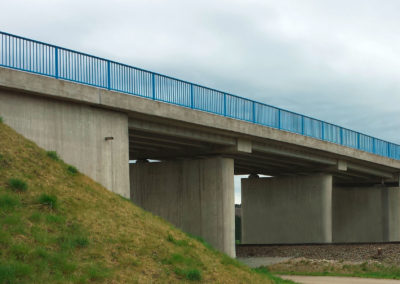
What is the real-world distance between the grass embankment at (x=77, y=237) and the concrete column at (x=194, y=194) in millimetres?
13264

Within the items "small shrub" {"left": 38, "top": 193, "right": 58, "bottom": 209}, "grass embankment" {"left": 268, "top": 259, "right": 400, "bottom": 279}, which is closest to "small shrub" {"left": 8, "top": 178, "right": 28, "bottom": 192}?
"small shrub" {"left": 38, "top": 193, "right": 58, "bottom": 209}

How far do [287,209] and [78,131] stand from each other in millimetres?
23256

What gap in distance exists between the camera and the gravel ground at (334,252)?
30.1 meters

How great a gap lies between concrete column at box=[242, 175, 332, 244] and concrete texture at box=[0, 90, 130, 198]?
20.3 meters

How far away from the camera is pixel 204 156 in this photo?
31.6 m

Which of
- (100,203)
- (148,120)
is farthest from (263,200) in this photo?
(100,203)

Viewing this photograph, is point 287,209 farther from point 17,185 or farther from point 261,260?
point 17,185

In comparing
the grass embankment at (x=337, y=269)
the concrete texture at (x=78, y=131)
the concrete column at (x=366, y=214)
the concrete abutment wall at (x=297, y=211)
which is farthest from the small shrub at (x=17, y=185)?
the concrete column at (x=366, y=214)

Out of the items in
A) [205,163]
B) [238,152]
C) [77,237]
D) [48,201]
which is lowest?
[77,237]

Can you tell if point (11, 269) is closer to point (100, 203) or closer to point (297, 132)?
point (100, 203)

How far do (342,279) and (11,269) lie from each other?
15.0 metres

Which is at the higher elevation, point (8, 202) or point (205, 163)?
point (205, 163)

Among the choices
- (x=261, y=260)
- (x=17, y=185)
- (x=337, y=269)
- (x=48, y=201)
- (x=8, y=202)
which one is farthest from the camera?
(x=261, y=260)

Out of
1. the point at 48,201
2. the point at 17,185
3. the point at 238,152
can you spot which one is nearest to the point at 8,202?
the point at 17,185
